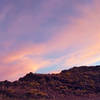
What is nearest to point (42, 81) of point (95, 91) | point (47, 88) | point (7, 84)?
point (47, 88)

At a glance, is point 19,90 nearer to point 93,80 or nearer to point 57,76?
point 57,76

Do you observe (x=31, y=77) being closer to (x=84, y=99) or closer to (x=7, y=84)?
(x=7, y=84)

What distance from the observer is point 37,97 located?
44344 mm

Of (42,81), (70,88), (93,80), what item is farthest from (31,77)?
(93,80)

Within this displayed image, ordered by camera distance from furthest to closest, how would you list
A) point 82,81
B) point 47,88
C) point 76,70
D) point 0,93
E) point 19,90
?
point 76,70 < point 82,81 < point 47,88 < point 19,90 < point 0,93

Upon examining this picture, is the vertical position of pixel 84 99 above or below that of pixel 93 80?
below

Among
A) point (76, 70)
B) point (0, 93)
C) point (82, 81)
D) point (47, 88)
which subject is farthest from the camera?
point (76, 70)

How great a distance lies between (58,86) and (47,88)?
290 centimetres

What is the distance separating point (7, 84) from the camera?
54.6 meters

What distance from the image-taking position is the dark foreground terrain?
4619 cm

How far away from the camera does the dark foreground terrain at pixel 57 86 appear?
46188mm

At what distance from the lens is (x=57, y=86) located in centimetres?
5472

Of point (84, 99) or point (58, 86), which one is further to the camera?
point (58, 86)

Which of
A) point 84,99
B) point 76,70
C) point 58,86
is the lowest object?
point 84,99
